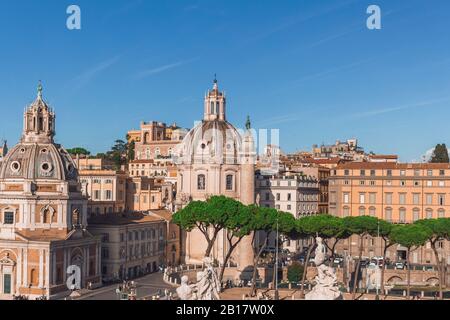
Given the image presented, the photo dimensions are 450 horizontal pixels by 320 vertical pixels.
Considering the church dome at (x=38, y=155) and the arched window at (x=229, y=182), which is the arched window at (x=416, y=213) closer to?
the arched window at (x=229, y=182)

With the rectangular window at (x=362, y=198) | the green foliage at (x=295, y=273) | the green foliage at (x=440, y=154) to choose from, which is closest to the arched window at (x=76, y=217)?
the green foliage at (x=295, y=273)

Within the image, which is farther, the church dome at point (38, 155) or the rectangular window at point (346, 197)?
the rectangular window at point (346, 197)

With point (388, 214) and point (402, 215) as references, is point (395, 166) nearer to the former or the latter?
point (388, 214)

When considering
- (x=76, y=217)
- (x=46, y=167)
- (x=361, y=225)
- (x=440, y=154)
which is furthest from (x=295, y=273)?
(x=440, y=154)

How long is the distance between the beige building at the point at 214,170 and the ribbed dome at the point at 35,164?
76.7 feet

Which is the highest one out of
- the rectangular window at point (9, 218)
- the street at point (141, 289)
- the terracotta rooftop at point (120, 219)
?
the rectangular window at point (9, 218)

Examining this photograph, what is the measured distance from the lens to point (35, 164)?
62562 millimetres

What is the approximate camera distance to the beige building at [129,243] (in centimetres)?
7056
